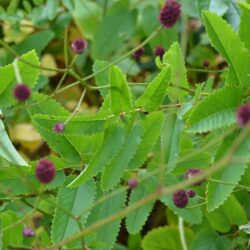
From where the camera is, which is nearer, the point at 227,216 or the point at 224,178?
the point at 224,178

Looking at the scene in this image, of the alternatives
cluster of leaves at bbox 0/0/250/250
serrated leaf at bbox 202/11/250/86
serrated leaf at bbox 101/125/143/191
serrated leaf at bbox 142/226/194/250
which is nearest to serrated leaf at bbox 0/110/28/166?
cluster of leaves at bbox 0/0/250/250

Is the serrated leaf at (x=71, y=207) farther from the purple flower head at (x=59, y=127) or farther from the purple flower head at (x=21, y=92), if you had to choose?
the purple flower head at (x=21, y=92)

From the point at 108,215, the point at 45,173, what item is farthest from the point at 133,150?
the point at 45,173

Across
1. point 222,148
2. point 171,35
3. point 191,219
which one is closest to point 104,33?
point 171,35

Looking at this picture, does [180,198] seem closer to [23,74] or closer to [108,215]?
[108,215]

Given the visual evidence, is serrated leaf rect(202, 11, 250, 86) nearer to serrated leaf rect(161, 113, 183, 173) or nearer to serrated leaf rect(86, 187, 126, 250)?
serrated leaf rect(161, 113, 183, 173)

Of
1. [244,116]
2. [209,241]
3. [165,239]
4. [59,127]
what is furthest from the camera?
[165,239]

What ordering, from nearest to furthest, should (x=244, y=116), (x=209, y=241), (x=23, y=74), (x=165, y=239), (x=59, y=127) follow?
(x=244, y=116) < (x=59, y=127) < (x=23, y=74) < (x=209, y=241) < (x=165, y=239)

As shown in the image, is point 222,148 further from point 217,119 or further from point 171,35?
point 171,35
